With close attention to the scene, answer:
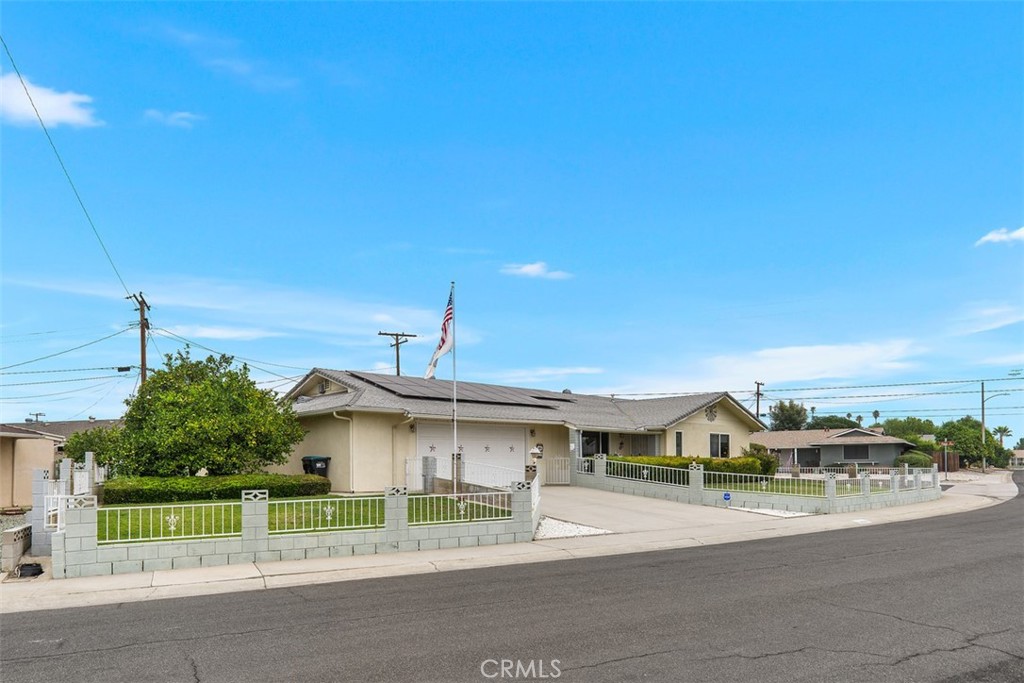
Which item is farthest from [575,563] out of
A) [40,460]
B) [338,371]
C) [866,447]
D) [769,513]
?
[866,447]

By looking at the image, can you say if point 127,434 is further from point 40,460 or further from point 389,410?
point 40,460

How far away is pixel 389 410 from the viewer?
80.9 feet

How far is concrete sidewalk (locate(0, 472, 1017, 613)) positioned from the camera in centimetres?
1133

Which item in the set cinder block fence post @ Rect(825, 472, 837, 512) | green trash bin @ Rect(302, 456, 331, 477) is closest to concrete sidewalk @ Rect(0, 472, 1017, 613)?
cinder block fence post @ Rect(825, 472, 837, 512)

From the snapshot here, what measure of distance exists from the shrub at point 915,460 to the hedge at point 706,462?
27503 mm

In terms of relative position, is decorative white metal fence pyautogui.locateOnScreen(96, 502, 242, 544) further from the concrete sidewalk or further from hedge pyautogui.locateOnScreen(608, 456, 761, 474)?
hedge pyautogui.locateOnScreen(608, 456, 761, 474)

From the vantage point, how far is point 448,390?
30891 mm

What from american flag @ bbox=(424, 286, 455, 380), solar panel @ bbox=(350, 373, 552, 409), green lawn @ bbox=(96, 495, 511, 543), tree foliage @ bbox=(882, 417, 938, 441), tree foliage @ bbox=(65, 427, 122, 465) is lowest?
tree foliage @ bbox=(882, 417, 938, 441)

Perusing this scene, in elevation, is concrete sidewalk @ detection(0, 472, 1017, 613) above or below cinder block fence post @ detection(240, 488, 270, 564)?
below

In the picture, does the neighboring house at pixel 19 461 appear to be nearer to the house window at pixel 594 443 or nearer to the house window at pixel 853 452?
the house window at pixel 594 443

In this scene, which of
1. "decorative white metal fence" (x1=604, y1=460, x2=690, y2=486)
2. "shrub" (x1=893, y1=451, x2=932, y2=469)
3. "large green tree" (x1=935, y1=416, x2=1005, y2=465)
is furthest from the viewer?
"large green tree" (x1=935, y1=416, x2=1005, y2=465)

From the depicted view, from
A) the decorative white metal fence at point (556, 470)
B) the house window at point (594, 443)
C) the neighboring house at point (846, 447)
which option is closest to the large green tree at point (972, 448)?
the neighboring house at point (846, 447)

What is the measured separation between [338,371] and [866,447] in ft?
163

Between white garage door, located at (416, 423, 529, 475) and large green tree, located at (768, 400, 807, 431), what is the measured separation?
76.4 metres
